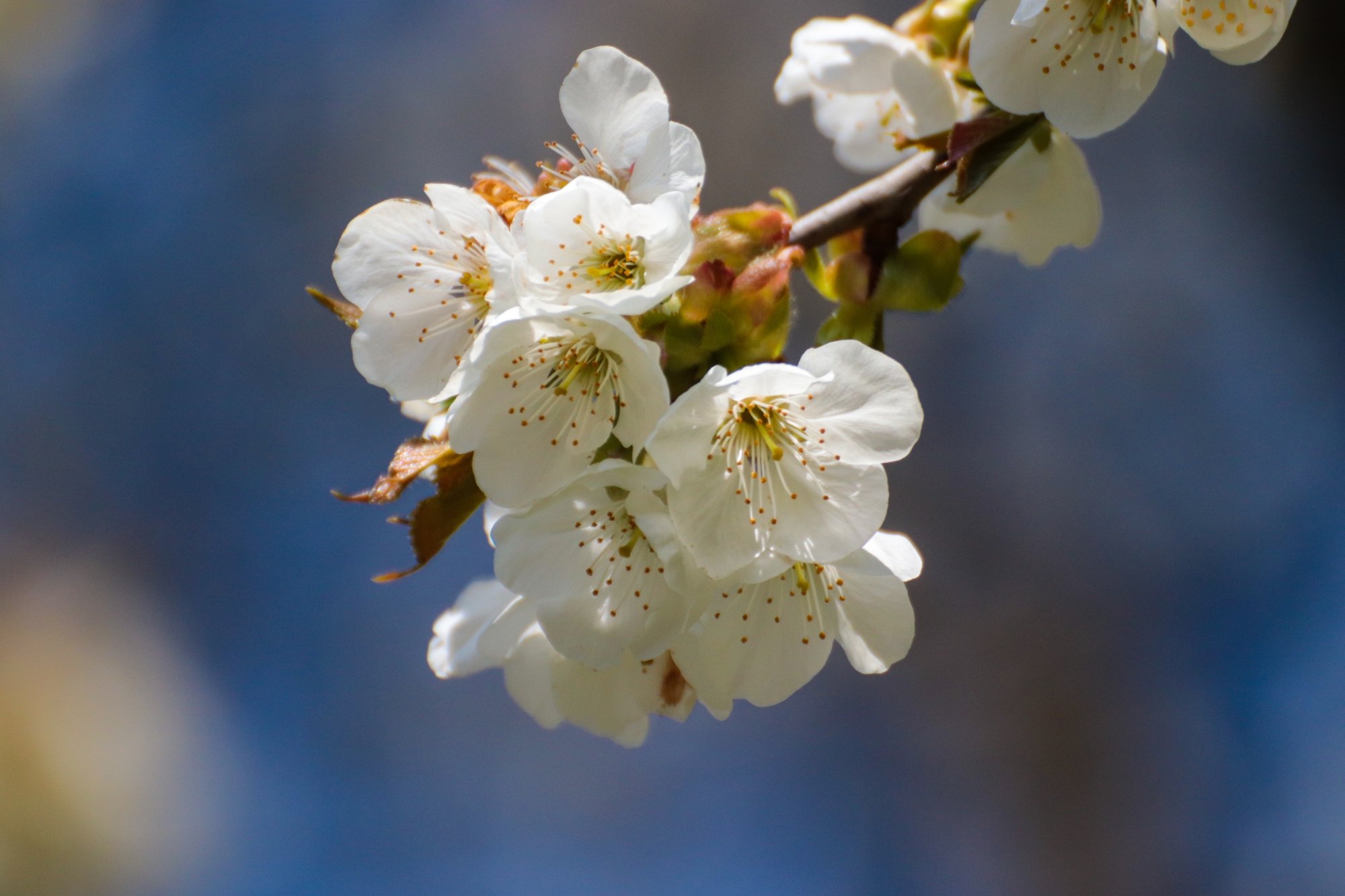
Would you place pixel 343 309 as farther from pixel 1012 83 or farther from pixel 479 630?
pixel 1012 83

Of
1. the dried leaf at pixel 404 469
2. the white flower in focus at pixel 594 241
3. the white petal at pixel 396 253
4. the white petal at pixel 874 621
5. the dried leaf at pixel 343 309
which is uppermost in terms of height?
the white petal at pixel 396 253

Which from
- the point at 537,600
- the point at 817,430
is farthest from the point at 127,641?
the point at 817,430

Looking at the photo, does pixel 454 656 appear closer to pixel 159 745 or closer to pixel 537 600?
pixel 537 600

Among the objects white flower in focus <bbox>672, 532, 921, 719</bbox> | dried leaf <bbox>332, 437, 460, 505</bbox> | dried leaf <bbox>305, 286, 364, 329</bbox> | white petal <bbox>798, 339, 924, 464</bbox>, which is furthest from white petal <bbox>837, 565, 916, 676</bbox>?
dried leaf <bbox>305, 286, 364, 329</bbox>

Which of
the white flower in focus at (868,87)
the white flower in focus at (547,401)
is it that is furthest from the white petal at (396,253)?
the white flower in focus at (868,87)

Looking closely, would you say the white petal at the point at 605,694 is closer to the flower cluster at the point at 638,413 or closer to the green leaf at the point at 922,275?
the flower cluster at the point at 638,413

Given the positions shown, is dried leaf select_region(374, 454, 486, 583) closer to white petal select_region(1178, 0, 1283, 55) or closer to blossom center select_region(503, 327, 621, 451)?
blossom center select_region(503, 327, 621, 451)

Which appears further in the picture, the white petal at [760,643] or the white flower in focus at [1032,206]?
the white flower in focus at [1032,206]
